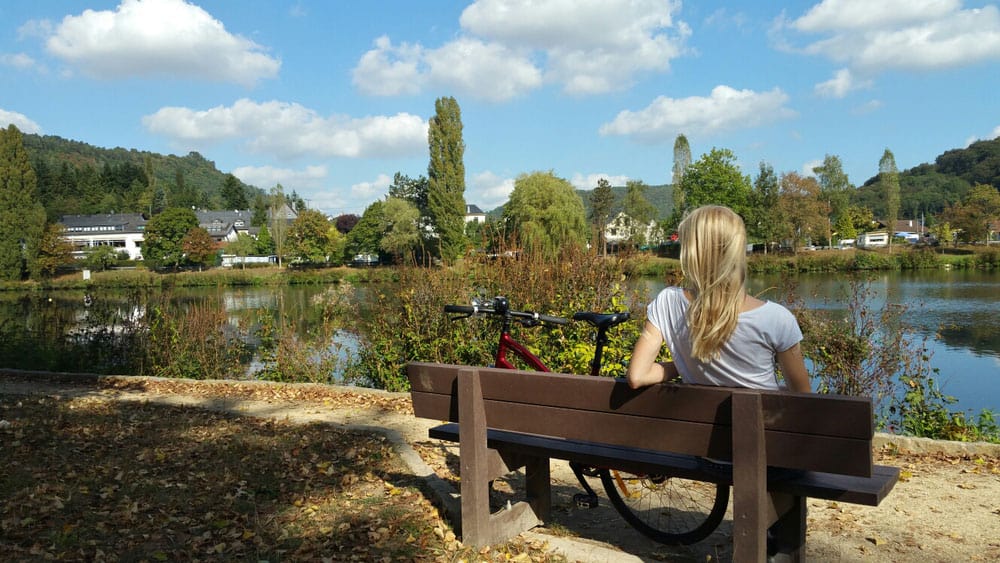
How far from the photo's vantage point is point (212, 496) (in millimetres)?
4223

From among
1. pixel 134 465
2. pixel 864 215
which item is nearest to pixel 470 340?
pixel 134 465

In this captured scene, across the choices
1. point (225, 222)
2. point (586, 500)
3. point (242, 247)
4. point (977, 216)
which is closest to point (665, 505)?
point (586, 500)

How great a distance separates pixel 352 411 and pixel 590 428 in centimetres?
462

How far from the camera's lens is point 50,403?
7.38m

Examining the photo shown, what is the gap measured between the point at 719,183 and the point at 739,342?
181ft

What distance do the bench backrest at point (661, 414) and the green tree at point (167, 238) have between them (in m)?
71.1

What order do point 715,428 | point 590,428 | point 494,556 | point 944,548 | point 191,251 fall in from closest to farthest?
point 715,428
point 590,428
point 494,556
point 944,548
point 191,251

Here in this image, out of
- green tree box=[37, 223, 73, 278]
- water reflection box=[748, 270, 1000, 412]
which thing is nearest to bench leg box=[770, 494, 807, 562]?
water reflection box=[748, 270, 1000, 412]

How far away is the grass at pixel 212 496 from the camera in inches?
134

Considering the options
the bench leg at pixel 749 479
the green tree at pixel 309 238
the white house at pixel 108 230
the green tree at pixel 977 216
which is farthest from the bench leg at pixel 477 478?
the white house at pixel 108 230

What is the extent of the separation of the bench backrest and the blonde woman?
142mm

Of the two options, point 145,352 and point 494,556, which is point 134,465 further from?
point 145,352

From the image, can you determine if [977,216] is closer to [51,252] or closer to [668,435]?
[668,435]

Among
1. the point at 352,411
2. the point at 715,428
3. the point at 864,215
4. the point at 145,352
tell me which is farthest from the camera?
the point at 864,215
